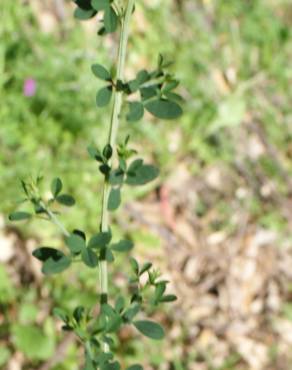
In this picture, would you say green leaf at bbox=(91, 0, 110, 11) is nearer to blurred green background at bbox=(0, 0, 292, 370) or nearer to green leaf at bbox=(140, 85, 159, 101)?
green leaf at bbox=(140, 85, 159, 101)

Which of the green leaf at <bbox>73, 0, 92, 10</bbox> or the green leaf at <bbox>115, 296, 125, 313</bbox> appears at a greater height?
the green leaf at <bbox>73, 0, 92, 10</bbox>

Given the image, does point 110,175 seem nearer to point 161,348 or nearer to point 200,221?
point 161,348

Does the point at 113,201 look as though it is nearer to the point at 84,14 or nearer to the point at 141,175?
the point at 141,175

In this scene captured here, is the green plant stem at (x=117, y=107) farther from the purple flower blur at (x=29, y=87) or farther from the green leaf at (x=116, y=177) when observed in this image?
the purple flower blur at (x=29, y=87)

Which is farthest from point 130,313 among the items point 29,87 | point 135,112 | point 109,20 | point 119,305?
point 29,87

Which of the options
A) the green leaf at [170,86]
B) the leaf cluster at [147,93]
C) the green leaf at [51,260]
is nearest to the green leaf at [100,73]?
the leaf cluster at [147,93]

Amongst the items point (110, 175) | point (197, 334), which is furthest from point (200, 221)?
point (110, 175)

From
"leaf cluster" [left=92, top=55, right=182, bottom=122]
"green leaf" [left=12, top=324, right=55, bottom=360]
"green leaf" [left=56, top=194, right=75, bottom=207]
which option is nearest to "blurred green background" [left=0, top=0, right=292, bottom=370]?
"green leaf" [left=12, top=324, right=55, bottom=360]
